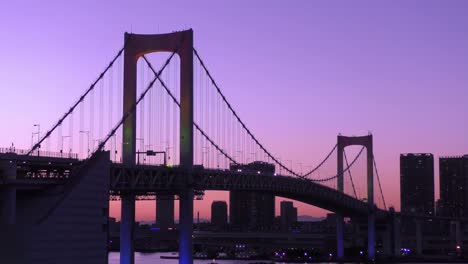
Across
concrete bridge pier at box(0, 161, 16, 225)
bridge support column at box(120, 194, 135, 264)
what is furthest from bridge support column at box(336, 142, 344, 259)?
concrete bridge pier at box(0, 161, 16, 225)

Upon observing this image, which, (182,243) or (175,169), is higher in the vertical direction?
(175,169)

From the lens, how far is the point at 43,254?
40.6 meters

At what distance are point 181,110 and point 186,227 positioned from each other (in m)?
7.89

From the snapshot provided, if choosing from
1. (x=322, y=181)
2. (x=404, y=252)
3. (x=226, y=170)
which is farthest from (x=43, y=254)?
(x=404, y=252)

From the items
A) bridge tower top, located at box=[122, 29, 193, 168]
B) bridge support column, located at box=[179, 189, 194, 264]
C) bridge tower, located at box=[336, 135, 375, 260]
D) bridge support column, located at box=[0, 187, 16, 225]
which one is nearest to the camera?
bridge support column, located at box=[0, 187, 16, 225]

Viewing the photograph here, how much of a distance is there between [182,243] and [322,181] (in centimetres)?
4242

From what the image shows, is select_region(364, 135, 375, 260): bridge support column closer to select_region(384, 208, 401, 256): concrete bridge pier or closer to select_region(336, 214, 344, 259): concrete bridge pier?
select_region(336, 214, 344, 259): concrete bridge pier

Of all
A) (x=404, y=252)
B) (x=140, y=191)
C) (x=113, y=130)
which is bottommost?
(x=404, y=252)

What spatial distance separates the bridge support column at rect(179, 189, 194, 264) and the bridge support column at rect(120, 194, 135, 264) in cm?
332

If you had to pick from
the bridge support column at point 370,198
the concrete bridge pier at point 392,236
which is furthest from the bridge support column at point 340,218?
the concrete bridge pier at point 392,236

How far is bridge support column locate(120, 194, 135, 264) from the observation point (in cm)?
5778

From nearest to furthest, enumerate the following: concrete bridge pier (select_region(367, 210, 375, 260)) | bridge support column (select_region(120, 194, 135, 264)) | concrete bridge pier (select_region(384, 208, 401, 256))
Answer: bridge support column (select_region(120, 194, 135, 264)) < concrete bridge pier (select_region(367, 210, 375, 260)) < concrete bridge pier (select_region(384, 208, 401, 256))

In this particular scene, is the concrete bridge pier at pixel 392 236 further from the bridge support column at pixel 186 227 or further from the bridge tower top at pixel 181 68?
the bridge tower top at pixel 181 68

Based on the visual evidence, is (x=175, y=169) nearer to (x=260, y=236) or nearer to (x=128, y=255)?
(x=128, y=255)
